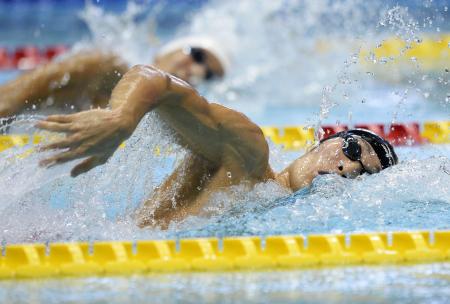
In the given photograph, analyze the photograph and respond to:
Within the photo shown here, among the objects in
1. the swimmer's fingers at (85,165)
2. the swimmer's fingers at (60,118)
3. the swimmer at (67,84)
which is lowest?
the swimmer's fingers at (85,165)

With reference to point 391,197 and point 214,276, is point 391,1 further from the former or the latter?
point 214,276

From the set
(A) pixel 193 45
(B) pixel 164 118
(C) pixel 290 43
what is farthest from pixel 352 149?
(C) pixel 290 43

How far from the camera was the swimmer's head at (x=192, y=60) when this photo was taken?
5.39m

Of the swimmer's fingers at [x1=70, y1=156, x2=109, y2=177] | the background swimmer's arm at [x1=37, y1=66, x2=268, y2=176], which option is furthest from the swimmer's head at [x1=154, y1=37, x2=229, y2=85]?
the swimmer's fingers at [x1=70, y1=156, x2=109, y2=177]

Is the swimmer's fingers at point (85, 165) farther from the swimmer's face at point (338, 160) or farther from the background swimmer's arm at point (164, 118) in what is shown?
the swimmer's face at point (338, 160)

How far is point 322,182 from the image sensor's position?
3.32 m

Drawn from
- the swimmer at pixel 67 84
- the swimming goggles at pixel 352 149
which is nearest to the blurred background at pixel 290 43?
the swimmer at pixel 67 84

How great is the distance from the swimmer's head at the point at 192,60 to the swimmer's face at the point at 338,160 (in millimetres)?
2036

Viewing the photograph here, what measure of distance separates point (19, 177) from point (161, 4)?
8.11 m

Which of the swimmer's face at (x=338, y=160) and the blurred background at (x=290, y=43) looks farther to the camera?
the blurred background at (x=290, y=43)

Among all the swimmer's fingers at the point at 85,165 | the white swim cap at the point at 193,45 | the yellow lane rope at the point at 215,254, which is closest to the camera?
the swimmer's fingers at the point at 85,165

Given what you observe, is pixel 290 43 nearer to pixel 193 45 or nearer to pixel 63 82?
pixel 193 45

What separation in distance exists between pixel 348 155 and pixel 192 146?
2.02ft

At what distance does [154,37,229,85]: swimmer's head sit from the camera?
5395 mm
